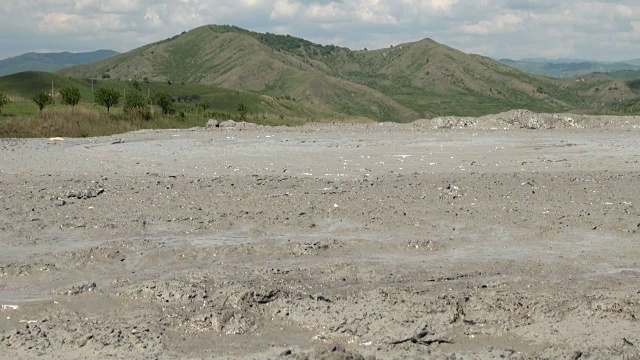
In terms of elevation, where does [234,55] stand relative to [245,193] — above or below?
above

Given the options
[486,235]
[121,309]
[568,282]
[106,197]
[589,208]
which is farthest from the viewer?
[106,197]

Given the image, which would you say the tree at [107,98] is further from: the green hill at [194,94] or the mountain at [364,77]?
the mountain at [364,77]

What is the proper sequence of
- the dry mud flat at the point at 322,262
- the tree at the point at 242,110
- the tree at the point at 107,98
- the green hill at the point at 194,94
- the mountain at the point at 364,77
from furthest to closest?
1. the mountain at the point at 364,77
2. the green hill at the point at 194,94
3. the tree at the point at 107,98
4. the tree at the point at 242,110
5. the dry mud flat at the point at 322,262

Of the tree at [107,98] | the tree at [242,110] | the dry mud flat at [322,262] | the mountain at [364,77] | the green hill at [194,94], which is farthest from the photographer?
the mountain at [364,77]

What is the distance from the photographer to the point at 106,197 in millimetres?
→ 12383

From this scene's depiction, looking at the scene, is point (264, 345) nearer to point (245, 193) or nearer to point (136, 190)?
point (245, 193)

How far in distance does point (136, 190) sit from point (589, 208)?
296 inches

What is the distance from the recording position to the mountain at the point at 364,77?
435ft

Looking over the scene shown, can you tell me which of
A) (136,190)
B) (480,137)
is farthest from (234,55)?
(136,190)

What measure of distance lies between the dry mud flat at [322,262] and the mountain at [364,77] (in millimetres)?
110531

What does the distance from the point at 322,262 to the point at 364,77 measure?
175382 mm

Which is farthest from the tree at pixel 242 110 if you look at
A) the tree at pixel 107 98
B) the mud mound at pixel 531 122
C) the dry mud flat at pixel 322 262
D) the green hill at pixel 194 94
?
the green hill at pixel 194 94

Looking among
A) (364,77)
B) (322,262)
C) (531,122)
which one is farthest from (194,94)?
(322,262)

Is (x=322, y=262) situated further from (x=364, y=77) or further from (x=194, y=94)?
(x=364, y=77)
